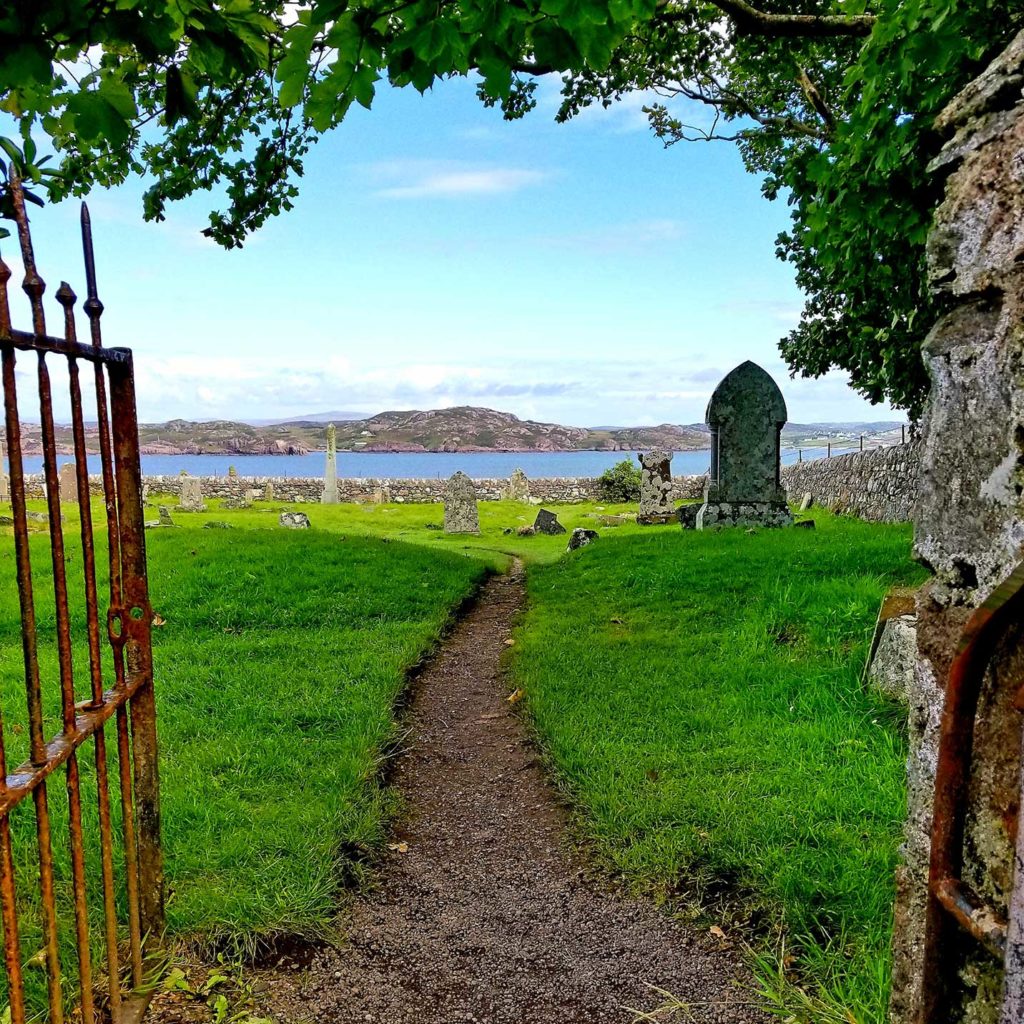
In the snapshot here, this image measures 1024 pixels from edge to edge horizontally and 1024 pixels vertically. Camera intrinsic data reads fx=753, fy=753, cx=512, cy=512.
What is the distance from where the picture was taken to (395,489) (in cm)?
3481

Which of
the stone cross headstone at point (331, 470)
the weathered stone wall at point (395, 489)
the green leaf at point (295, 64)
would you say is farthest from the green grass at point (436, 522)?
the green leaf at point (295, 64)

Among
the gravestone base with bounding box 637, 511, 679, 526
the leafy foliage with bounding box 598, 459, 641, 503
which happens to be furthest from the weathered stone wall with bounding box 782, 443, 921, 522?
the leafy foliage with bounding box 598, 459, 641, 503

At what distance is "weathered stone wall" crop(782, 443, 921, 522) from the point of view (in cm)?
1783

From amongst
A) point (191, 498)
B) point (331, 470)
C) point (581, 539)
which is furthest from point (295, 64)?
point (331, 470)

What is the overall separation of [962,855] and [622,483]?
30379mm

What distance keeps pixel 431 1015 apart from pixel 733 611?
20.0 feet

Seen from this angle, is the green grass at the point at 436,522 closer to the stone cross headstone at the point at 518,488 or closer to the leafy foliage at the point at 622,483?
the leafy foliage at the point at 622,483

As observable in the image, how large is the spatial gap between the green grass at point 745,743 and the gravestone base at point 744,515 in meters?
4.41

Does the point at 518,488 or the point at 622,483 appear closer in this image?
the point at 622,483

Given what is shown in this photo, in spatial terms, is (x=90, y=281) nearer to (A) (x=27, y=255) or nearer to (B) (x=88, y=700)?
(A) (x=27, y=255)

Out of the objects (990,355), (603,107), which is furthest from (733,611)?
(603,107)

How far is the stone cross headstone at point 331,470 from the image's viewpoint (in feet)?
94.3

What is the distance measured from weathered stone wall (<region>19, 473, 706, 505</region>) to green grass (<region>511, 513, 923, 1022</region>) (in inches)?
890

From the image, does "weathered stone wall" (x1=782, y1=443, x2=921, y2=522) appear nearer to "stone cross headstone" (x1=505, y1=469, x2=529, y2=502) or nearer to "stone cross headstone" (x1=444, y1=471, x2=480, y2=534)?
"stone cross headstone" (x1=444, y1=471, x2=480, y2=534)
